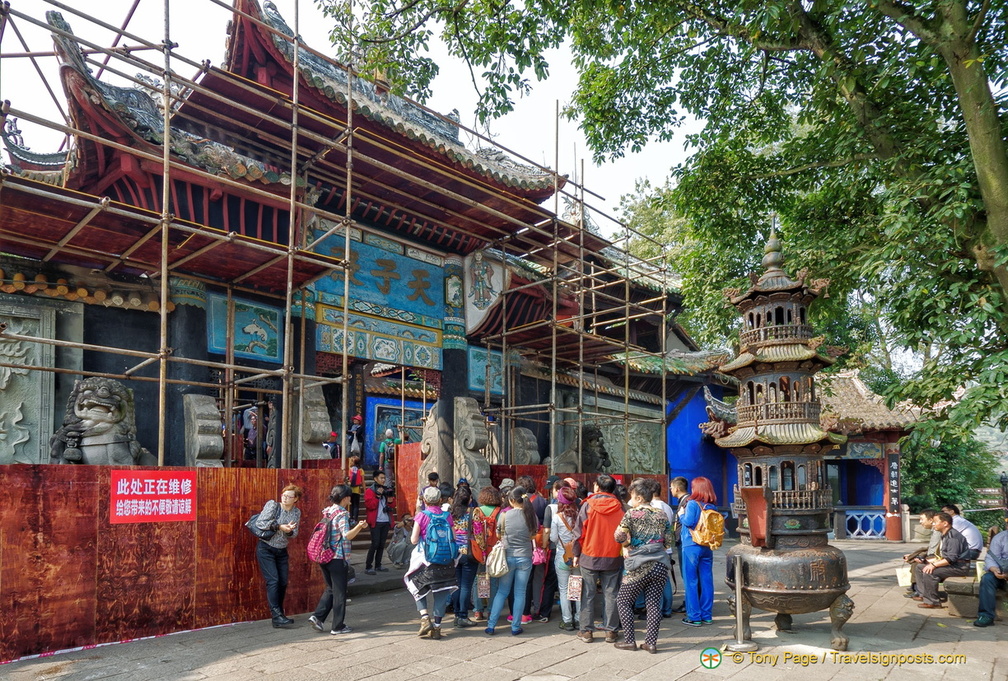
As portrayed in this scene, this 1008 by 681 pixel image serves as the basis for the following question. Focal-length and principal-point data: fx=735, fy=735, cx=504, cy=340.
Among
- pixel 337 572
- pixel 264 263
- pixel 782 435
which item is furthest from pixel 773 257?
pixel 264 263

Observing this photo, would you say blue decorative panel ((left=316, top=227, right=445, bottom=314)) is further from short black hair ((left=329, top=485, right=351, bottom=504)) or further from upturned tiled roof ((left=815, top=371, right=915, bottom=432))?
upturned tiled roof ((left=815, top=371, right=915, bottom=432))

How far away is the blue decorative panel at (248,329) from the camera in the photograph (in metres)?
9.62

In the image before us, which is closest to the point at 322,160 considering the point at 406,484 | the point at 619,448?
the point at 406,484

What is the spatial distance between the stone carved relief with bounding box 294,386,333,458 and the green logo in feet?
18.9

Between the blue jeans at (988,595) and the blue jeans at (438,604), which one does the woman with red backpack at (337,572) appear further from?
the blue jeans at (988,595)

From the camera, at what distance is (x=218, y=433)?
8.82m

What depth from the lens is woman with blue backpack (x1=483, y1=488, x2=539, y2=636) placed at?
7027 millimetres

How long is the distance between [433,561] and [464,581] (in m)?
0.87

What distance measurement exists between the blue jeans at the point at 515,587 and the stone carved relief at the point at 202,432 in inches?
153

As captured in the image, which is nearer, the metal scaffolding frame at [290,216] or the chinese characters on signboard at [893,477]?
→ the metal scaffolding frame at [290,216]

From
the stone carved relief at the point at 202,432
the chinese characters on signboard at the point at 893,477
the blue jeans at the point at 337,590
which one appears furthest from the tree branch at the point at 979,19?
the chinese characters on signboard at the point at 893,477

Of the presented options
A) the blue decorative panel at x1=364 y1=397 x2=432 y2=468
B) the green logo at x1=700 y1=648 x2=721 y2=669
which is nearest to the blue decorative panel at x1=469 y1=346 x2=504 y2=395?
the blue decorative panel at x1=364 y1=397 x2=432 y2=468

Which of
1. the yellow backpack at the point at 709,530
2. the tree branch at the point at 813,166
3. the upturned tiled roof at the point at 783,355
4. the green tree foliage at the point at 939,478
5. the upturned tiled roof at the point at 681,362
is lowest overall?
the green tree foliage at the point at 939,478

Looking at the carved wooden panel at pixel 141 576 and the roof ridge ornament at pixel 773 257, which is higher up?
the roof ridge ornament at pixel 773 257
